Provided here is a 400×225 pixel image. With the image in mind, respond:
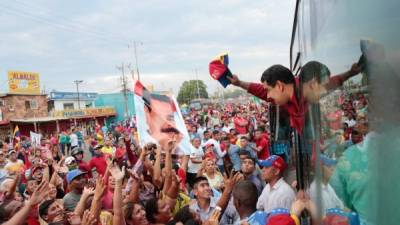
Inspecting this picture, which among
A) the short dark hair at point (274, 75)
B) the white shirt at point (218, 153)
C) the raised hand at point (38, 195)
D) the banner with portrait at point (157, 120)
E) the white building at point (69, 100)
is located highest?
the white building at point (69, 100)

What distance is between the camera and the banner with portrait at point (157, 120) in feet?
15.6

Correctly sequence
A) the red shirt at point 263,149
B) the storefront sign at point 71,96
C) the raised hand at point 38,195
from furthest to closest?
the storefront sign at point 71,96
the red shirt at point 263,149
the raised hand at point 38,195

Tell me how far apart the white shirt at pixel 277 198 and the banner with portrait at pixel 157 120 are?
132 centimetres

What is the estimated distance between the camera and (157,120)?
194 inches

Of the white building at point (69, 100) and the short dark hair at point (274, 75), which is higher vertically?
the white building at point (69, 100)

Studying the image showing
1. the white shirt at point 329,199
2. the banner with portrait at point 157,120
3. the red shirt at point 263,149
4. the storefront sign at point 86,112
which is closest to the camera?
the white shirt at point 329,199

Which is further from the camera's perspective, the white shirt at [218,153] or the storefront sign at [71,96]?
the storefront sign at [71,96]

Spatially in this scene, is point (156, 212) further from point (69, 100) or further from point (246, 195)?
point (69, 100)

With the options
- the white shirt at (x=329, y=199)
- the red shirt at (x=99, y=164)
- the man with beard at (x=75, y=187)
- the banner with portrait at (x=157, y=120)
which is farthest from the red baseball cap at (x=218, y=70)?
the red shirt at (x=99, y=164)

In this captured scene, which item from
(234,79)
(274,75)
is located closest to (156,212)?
(234,79)

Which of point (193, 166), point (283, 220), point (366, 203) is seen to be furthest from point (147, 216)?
point (193, 166)

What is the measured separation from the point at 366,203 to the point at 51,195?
4.82 m

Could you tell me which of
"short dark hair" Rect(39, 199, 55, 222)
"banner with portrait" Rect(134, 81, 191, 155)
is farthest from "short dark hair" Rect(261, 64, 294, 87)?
"short dark hair" Rect(39, 199, 55, 222)

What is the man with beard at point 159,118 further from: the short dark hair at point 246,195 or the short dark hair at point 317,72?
the short dark hair at point 317,72
